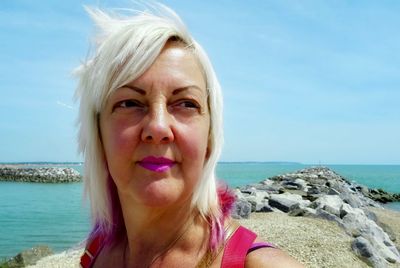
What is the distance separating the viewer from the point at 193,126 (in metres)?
1.92

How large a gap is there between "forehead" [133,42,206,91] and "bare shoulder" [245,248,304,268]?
2.21ft

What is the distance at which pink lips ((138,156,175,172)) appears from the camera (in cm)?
186

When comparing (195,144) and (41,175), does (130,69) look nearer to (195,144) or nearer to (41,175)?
(195,144)

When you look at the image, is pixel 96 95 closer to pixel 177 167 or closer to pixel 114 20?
pixel 114 20

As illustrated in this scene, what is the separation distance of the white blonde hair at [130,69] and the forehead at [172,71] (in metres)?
0.03

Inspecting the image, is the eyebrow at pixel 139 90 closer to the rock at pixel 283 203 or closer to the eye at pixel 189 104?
the eye at pixel 189 104

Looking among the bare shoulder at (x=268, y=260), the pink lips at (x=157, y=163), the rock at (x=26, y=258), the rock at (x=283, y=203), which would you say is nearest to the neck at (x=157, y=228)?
Result: the pink lips at (x=157, y=163)

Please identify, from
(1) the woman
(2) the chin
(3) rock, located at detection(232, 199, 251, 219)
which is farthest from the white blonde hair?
(3) rock, located at detection(232, 199, 251, 219)

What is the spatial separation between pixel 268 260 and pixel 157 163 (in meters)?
0.53

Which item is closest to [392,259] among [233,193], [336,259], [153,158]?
[336,259]

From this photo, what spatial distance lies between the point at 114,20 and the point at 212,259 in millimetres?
1037

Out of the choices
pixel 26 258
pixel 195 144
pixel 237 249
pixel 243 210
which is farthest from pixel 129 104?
pixel 26 258

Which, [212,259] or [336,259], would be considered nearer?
[212,259]

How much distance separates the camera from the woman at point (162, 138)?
6.14 feet
